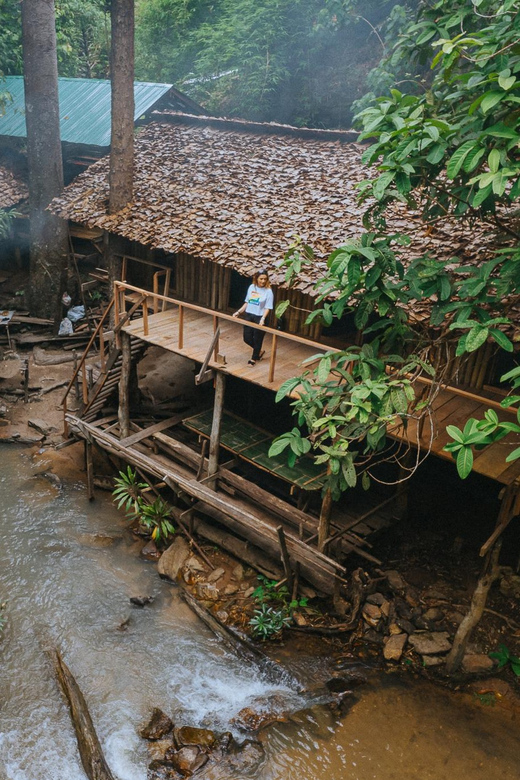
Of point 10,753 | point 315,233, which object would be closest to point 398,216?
point 315,233

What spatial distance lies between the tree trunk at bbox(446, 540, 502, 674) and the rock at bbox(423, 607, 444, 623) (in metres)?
0.73

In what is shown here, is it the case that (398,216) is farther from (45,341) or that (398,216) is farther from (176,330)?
(45,341)

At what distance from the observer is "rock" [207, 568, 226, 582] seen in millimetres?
10633

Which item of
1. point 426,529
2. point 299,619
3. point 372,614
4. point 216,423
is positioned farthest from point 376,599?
point 216,423

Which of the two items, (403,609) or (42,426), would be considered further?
(42,426)

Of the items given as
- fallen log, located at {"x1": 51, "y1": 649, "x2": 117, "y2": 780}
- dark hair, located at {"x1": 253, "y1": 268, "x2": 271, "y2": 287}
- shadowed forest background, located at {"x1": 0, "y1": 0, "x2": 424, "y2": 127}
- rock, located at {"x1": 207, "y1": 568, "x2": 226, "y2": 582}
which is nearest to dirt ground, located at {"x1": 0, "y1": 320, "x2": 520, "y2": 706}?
rock, located at {"x1": 207, "y1": 568, "x2": 226, "y2": 582}

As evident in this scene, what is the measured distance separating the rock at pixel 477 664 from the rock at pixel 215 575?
4.47 meters

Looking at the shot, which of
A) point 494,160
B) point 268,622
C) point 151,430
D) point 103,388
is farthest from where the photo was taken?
point 103,388

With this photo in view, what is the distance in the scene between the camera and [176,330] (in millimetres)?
12000

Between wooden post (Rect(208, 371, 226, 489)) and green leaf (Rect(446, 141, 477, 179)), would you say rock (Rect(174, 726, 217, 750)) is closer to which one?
wooden post (Rect(208, 371, 226, 489))

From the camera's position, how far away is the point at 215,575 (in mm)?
10688

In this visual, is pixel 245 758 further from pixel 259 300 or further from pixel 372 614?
pixel 259 300

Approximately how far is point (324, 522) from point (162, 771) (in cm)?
421

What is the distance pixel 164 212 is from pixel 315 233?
4.17m
